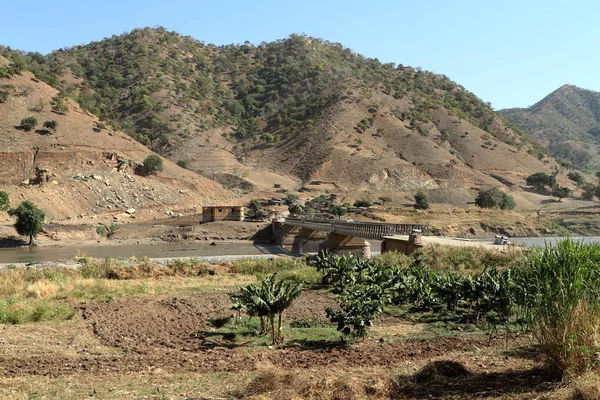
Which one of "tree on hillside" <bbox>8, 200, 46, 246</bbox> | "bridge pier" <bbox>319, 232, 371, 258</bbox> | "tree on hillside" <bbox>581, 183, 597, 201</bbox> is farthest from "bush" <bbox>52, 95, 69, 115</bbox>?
"tree on hillside" <bbox>581, 183, 597, 201</bbox>

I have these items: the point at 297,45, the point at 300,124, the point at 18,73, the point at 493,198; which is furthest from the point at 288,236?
the point at 297,45

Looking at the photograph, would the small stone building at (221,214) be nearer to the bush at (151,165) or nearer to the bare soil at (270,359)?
the bush at (151,165)

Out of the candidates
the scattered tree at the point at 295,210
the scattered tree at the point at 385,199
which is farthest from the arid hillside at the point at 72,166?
the scattered tree at the point at 385,199

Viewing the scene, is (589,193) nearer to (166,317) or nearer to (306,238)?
(306,238)

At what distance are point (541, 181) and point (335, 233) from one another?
65.1m

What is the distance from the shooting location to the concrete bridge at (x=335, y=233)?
1479 inches

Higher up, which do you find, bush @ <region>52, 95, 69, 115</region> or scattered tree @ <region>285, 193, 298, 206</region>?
bush @ <region>52, 95, 69, 115</region>

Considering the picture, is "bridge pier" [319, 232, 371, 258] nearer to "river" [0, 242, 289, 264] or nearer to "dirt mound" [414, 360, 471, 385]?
"river" [0, 242, 289, 264]

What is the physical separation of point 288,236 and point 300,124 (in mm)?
65066

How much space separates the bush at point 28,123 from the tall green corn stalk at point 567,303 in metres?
76.3

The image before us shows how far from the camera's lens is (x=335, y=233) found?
4522 cm

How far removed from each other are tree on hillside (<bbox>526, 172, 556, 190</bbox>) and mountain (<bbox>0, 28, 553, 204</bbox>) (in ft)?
10.7

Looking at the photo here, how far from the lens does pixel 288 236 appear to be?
5856cm

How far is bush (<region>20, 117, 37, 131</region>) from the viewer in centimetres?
7138
